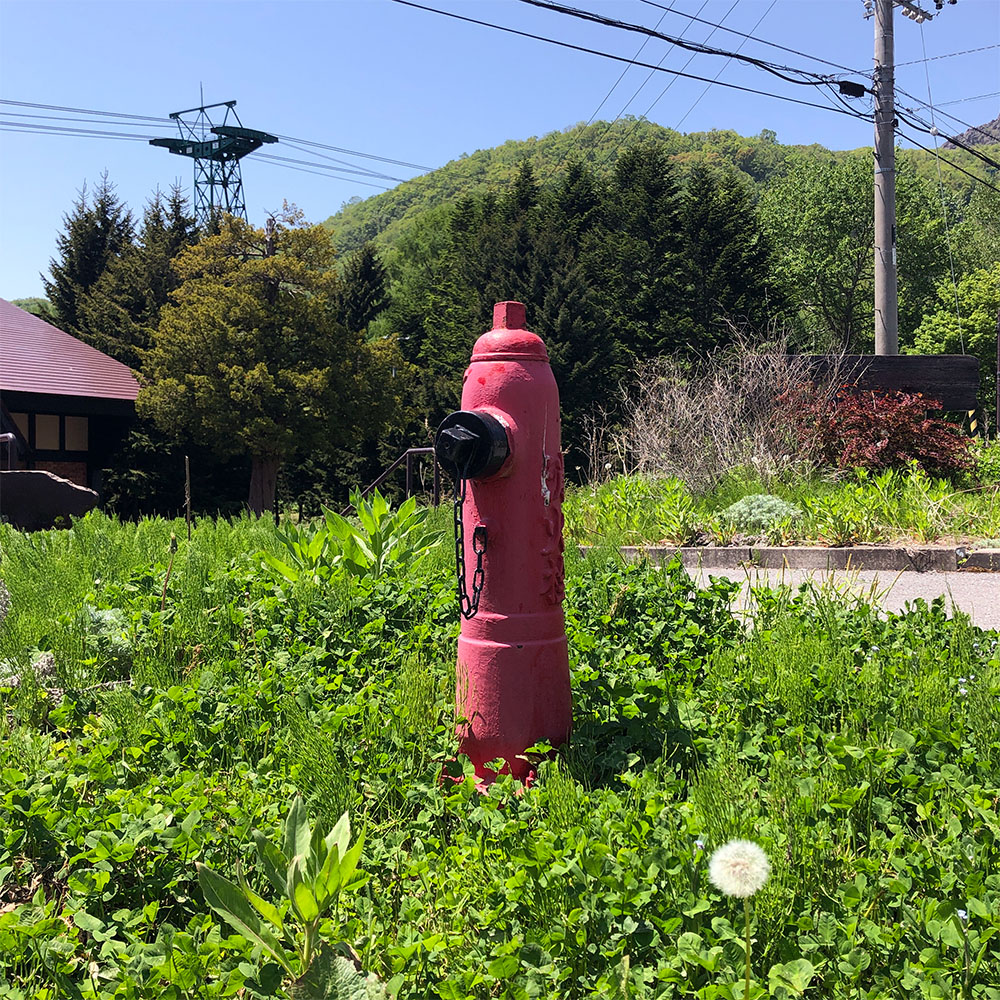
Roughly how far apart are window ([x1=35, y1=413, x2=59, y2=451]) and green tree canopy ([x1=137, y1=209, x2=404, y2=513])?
2402 millimetres

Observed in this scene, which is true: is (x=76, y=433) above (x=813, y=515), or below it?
above

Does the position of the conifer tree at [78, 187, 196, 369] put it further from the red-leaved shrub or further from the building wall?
the red-leaved shrub

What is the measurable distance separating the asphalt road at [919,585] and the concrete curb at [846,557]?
0.11 m

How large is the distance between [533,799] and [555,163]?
6315 cm

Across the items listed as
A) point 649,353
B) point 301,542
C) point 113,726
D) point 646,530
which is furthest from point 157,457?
point 113,726

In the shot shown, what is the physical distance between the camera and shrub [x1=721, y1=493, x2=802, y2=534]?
8906mm

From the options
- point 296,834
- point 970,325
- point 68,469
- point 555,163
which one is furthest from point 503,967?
point 555,163

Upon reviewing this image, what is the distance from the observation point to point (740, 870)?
1.58 metres

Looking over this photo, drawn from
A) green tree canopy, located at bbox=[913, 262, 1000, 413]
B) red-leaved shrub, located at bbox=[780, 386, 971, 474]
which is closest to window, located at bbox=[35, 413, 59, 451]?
red-leaved shrub, located at bbox=[780, 386, 971, 474]

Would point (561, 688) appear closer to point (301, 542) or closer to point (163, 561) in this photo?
point (301, 542)

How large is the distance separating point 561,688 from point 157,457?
26543 mm

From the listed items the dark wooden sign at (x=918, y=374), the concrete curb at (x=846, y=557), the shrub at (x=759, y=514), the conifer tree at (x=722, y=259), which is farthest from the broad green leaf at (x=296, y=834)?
the conifer tree at (x=722, y=259)

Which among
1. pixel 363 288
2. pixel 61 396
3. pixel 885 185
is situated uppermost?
pixel 363 288

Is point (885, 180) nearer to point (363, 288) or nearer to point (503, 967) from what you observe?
point (503, 967)
